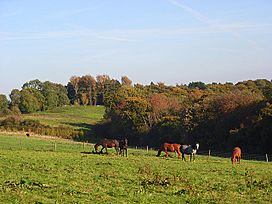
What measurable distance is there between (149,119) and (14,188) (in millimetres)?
68332

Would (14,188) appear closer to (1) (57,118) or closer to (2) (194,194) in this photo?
(2) (194,194)

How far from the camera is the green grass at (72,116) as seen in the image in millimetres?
98438

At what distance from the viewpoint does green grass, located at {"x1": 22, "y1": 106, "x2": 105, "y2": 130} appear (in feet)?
323

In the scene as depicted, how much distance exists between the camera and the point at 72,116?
114375 mm

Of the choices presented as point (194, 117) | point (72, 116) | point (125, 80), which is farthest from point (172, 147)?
point (125, 80)

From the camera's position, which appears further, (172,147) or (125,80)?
(125,80)

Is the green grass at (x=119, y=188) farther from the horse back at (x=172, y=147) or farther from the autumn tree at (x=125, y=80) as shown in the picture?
the autumn tree at (x=125, y=80)

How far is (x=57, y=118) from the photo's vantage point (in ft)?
349

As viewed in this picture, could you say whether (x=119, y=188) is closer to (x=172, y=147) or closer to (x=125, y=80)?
(x=172, y=147)

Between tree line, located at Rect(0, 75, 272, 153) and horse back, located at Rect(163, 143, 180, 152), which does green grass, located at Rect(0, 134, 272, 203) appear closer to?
horse back, located at Rect(163, 143, 180, 152)

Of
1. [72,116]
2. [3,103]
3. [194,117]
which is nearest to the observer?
[194,117]

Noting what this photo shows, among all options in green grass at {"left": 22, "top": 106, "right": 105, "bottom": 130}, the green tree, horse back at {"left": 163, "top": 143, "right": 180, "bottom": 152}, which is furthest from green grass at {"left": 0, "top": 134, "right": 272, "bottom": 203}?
the green tree

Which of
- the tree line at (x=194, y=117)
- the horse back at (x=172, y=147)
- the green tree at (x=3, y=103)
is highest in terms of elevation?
the green tree at (x=3, y=103)

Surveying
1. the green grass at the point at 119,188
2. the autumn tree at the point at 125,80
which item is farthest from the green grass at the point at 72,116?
the green grass at the point at 119,188
